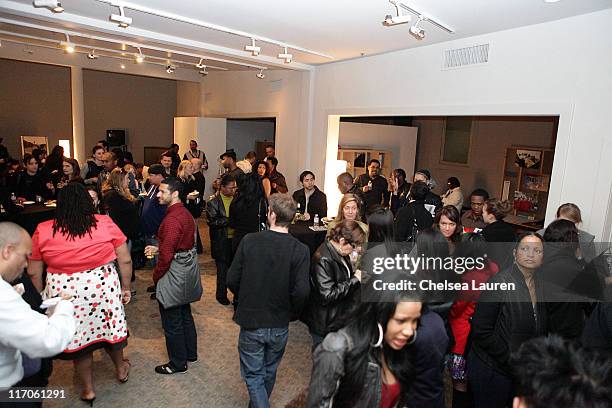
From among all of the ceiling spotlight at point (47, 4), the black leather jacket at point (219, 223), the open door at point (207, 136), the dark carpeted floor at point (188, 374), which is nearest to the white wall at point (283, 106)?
the open door at point (207, 136)

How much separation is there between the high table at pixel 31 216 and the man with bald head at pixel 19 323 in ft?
12.8

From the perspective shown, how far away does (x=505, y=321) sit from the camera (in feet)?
7.47

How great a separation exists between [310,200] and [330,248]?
2924mm

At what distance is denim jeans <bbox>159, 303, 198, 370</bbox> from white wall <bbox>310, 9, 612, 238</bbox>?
12.6 ft

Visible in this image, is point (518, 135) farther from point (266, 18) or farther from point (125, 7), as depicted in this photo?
point (125, 7)

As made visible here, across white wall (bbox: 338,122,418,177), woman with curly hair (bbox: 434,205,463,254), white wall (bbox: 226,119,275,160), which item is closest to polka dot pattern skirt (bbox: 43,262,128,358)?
woman with curly hair (bbox: 434,205,463,254)

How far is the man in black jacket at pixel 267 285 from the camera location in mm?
2582

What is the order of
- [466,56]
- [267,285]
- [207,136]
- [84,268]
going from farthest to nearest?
[207,136]
[466,56]
[84,268]
[267,285]

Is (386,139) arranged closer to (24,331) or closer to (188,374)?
(188,374)

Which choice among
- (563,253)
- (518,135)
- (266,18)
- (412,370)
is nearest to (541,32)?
(563,253)

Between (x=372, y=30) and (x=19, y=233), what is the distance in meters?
4.31

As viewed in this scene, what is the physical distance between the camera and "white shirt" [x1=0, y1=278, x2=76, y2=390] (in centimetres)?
161

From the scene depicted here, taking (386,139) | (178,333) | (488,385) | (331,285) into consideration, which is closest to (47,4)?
(178,333)

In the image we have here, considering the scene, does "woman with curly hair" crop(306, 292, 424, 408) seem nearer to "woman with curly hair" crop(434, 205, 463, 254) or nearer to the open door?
"woman with curly hair" crop(434, 205, 463, 254)
